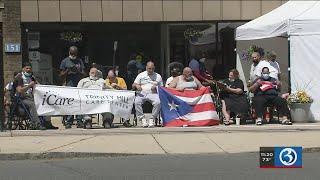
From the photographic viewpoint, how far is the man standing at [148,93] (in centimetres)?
1377

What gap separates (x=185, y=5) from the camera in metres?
17.7

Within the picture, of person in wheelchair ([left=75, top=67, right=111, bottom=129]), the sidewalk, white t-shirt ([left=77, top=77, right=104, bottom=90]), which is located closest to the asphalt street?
the sidewalk

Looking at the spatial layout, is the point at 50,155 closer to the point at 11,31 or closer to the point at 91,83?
the point at 91,83

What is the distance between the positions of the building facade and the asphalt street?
782cm

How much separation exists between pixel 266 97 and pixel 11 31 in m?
7.92

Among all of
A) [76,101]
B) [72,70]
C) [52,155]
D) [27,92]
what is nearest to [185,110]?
[76,101]

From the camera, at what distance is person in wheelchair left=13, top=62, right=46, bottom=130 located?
43.6ft

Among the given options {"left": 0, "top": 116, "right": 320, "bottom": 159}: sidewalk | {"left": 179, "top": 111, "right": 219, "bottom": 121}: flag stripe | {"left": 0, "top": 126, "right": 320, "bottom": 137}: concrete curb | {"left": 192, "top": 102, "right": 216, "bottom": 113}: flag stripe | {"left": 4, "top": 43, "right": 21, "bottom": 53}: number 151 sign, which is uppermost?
{"left": 4, "top": 43, "right": 21, "bottom": 53}: number 151 sign

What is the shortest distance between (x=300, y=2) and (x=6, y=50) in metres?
8.63

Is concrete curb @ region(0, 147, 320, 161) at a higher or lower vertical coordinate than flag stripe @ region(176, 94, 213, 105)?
lower

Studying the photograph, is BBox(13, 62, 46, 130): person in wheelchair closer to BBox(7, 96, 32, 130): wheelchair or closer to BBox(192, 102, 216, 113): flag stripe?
BBox(7, 96, 32, 130): wheelchair

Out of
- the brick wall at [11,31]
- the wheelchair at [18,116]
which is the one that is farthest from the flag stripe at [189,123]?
the brick wall at [11,31]

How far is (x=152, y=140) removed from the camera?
39.8 ft

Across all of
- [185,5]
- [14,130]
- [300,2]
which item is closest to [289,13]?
[300,2]
